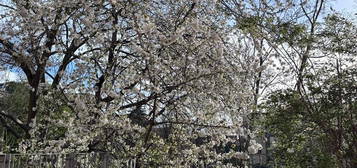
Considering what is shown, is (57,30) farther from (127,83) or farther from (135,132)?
(135,132)

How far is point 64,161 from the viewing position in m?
4.40

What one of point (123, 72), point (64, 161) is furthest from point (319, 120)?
point (64, 161)

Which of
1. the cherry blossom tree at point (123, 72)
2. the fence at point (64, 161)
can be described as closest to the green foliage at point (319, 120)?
the cherry blossom tree at point (123, 72)

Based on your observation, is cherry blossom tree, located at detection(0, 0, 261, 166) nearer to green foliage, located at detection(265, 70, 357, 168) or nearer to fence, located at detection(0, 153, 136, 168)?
fence, located at detection(0, 153, 136, 168)

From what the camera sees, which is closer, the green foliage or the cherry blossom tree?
the cherry blossom tree

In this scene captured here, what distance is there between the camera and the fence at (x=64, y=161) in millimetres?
3955

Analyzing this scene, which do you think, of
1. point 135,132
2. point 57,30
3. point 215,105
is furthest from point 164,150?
point 57,30

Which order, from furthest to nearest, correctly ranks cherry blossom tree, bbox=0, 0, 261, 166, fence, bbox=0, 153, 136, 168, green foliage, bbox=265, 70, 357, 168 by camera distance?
green foliage, bbox=265, 70, 357, 168, cherry blossom tree, bbox=0, 0, 261, 166, fence, bbox=0, 153, 136, 168

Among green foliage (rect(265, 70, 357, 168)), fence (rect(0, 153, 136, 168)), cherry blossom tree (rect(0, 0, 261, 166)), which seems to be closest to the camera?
fence (rect(0, 153, 136, 168))

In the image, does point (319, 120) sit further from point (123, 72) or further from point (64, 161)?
point (64, 161)

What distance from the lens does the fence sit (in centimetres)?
396

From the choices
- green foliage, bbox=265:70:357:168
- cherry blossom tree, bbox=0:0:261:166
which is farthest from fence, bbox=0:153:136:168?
green foliage, bbox=265:70:357:168

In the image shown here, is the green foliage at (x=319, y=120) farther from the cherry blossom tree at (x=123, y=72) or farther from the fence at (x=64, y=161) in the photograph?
the fence at (x=64, y=161)

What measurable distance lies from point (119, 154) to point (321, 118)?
2.64m
